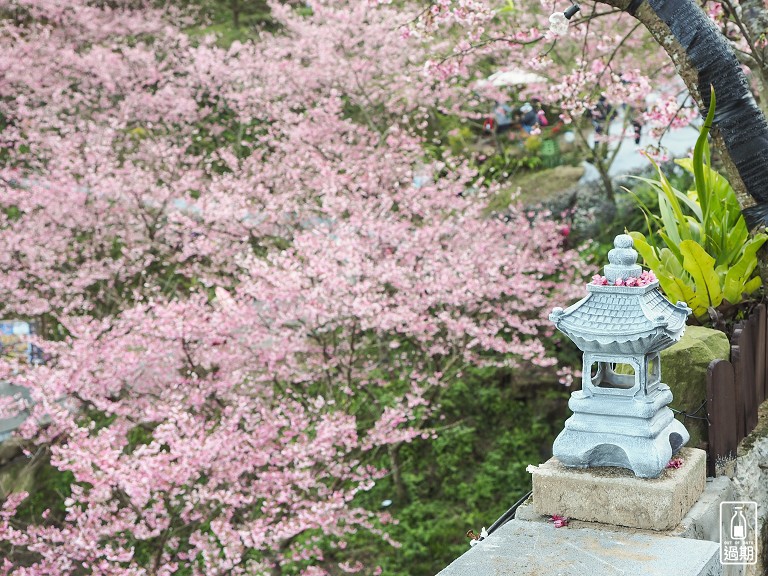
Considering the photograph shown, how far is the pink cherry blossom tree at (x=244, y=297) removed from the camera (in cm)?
722

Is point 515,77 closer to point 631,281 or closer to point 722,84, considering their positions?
point 722,84

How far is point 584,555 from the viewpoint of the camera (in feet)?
10.3

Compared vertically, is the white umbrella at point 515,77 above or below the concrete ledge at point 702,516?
above

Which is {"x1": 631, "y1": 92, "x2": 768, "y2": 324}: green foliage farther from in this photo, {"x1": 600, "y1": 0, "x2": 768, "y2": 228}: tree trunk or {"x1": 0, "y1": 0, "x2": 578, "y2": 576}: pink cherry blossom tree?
{"x1": 0, "y1": 0, "x2": 578, "y2": 576}: pink cherry blossom tree

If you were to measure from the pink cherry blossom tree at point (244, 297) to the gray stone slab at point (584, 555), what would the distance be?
12.1 feet

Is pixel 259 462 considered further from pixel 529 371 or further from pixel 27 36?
pixel 27 36

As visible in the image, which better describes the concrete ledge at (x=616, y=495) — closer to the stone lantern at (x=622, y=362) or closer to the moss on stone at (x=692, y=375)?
the stone lantern at (x=622, y=362)

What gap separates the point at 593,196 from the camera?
499 inches

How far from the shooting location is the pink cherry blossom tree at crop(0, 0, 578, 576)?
7.22 m

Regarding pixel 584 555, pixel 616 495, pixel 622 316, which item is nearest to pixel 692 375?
pixel 622 316

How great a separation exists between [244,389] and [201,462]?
1.86 metres

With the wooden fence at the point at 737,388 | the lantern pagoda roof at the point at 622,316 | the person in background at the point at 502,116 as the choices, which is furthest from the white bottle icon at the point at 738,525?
the person in background at the point at 502,116

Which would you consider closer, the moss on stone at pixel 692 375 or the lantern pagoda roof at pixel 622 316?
the lantern pagoda roof at pixel 622 316

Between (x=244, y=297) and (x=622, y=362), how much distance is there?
19.2ft
